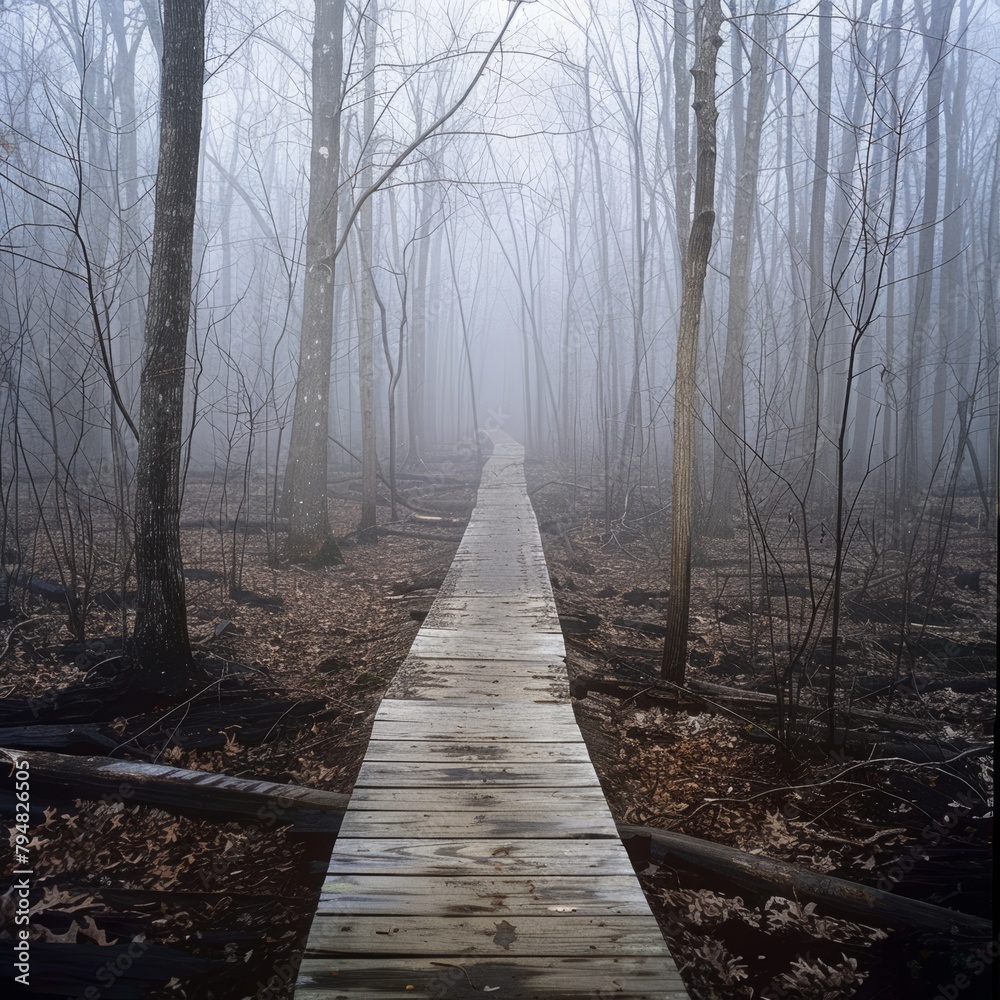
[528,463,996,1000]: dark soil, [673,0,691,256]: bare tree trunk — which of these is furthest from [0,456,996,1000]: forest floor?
[673,0,691,256]: bare tree trunk

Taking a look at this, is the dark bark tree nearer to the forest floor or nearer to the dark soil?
the forest floor

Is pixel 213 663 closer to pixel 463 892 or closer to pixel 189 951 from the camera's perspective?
pixel 189 951

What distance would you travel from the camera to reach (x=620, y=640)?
235 inches

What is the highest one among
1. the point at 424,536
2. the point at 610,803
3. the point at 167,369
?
the point at 167,369

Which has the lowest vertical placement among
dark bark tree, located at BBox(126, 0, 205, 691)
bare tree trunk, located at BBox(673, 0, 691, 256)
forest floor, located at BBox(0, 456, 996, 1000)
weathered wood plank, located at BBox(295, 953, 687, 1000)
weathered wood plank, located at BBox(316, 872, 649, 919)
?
forest floor, located at BBox(0, 456, 996, 1000)

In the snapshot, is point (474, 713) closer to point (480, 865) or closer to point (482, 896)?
point (480, 865)

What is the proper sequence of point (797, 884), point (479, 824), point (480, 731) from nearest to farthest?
point (797, 884), point (479, 824), point (480, 731)

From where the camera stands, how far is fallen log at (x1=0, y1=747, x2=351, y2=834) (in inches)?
119

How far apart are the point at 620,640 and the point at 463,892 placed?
3.86 metres

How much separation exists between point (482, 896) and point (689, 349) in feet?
11.8

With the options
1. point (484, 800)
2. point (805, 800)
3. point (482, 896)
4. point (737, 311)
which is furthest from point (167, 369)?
point (737, 311)

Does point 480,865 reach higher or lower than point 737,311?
lower

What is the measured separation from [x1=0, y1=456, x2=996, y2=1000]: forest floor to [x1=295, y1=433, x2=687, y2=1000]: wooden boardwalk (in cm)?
34

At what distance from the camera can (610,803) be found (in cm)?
332
